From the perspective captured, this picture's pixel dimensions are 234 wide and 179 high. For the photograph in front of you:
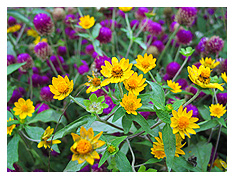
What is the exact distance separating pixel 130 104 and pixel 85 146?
5.9 inches

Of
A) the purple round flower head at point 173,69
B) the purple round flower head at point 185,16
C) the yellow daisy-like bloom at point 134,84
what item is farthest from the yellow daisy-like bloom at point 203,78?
the purple round flower head at point 185,16

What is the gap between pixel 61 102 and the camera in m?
1.11

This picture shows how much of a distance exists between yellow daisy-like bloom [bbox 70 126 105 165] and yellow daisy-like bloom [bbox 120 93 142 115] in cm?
9

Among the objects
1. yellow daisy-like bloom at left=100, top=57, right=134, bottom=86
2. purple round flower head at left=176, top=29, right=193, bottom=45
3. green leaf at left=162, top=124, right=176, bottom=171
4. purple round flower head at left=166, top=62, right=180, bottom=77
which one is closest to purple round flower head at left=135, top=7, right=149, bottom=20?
purple round flower head at left=176, top=29, right=193, bottom=45

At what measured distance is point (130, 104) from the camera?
54 centimetres

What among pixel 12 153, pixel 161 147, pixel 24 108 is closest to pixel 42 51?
pixel 24 108

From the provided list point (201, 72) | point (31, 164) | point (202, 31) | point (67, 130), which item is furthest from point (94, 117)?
point (202, 31)

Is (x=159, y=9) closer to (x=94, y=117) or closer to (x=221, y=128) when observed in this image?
(x=221, y=128)

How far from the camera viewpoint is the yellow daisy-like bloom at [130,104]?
1.76ft

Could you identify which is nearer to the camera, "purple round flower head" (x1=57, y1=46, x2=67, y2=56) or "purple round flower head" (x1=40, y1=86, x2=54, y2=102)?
"purple round flower head" (x1=40, y1=86, x2=54, y2=102)

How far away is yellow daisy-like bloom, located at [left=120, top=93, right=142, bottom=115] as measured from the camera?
536 millimetres

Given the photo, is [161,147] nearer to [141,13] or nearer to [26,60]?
[26,60]

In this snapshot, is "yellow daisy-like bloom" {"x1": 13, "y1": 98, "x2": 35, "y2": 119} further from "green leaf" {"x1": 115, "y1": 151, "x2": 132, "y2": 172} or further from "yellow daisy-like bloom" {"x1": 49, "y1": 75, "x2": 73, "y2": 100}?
"green leaf" {"x1": 115, "y1": 151, "x2": 132, "y2": 172}

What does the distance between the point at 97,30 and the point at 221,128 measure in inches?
27.6
